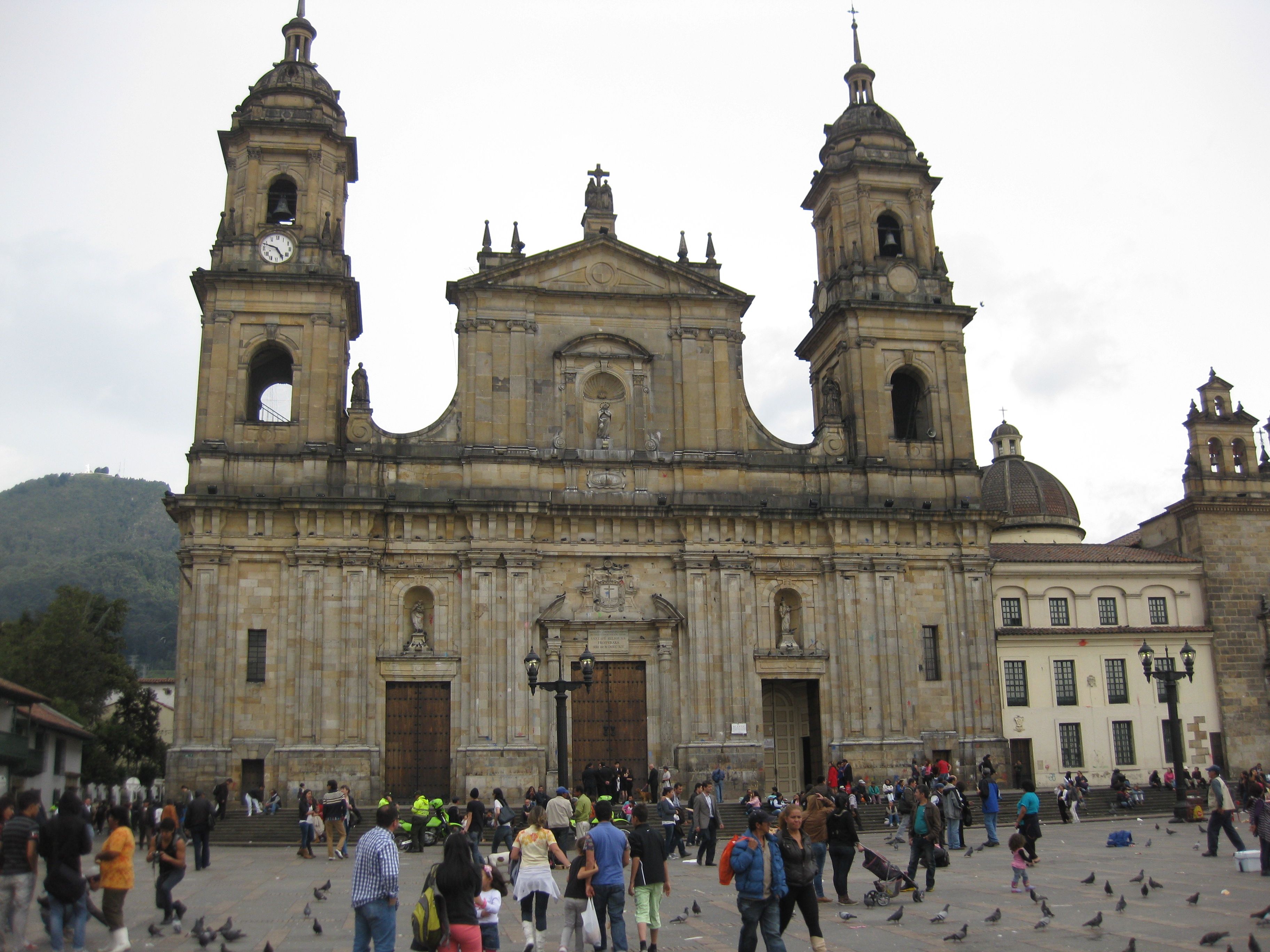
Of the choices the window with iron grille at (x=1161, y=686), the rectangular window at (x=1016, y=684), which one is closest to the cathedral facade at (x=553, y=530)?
the rectangular window at (x=1016, y=684)

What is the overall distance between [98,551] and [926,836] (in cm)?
14388

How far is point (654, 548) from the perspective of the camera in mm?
36969

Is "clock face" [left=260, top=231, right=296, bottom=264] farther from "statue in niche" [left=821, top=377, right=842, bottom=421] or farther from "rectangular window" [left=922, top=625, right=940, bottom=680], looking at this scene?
"rectangular window" [left=922, top=625, right=940, bottom=680]

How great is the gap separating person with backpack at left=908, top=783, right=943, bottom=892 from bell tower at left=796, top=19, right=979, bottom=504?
21592 mm

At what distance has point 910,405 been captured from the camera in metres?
42.5

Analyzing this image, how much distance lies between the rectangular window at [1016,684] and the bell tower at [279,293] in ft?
79.1

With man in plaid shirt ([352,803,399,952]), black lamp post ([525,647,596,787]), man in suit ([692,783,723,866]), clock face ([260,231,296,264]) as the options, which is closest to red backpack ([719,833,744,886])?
man in plaid shirt ([352,803,399,952])

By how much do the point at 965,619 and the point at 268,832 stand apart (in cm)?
2183

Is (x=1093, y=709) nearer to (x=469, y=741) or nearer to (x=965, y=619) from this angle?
(x=965, y=619)

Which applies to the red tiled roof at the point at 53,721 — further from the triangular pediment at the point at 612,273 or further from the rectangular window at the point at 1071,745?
the rectangular window at the point at 1071,745

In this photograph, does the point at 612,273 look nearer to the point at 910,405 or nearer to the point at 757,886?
the point at 910,405

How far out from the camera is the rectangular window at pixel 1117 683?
42.3 m

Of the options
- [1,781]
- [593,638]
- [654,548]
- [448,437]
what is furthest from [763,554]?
[1,781]

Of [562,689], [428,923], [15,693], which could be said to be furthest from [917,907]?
[15,693]
